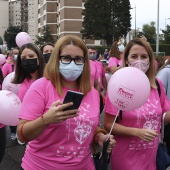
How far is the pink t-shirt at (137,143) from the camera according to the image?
2551 mm

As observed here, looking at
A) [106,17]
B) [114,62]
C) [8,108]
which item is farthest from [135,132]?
[106,17]

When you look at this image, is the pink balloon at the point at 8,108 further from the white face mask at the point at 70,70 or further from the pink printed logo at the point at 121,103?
the pink printed logo at the point at 121,103

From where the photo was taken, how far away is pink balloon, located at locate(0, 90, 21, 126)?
3.61m

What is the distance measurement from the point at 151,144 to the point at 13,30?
91.5 metres

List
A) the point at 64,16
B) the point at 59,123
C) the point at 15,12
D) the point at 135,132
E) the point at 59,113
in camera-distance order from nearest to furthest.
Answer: the point at 59,113 < the point at 59,123 < the point at 135,132 < the point at 64,16 < the point at 15,12

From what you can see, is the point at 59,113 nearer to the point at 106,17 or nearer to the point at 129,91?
the point at 129,91

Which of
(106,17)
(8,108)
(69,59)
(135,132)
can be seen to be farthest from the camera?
(106,17)

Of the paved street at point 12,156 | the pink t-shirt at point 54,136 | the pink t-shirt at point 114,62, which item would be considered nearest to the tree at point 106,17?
the pink t-shirt at point 114,62

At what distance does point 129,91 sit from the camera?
2365 mm

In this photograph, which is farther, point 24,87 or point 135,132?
point 24,87

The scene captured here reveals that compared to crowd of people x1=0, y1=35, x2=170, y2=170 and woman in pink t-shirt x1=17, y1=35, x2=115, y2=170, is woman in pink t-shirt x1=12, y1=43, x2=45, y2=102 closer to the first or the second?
crowd of people x1=0, y1=35, x2=170, y2=170

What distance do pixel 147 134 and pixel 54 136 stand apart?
68cm

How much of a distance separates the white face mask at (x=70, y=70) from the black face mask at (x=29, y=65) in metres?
1.96

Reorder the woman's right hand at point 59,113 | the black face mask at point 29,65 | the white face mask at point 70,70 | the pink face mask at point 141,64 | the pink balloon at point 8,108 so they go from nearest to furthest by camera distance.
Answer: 1. the woman's right hand at point 59,113
2. the white face mask at point 70,70
3. the pink face mask at point 141,64
4. the pink balloon at point 8,108
5. the black face mask at point 29,65
